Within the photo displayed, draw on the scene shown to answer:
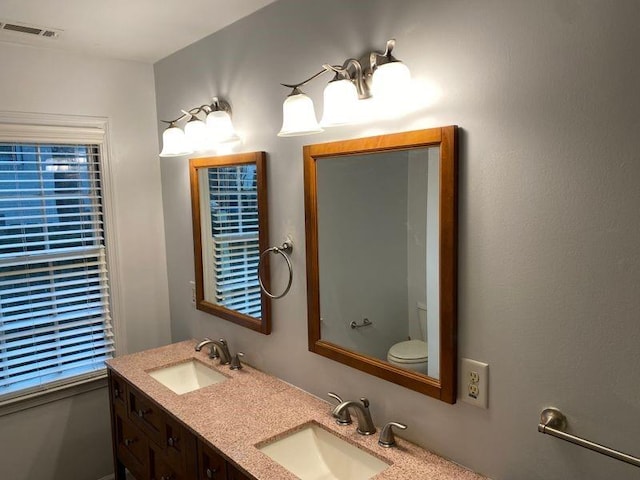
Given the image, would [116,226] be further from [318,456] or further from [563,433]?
[563,433]

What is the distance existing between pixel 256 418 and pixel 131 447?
915mm

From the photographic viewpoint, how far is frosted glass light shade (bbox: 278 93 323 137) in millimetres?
1656

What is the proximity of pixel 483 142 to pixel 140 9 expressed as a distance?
1496 mm

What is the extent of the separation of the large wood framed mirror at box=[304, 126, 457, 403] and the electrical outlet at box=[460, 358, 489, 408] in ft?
0.11

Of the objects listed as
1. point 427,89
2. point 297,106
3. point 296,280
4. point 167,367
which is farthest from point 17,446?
point 427,89

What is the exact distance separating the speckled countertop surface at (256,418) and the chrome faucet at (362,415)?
0.02 m

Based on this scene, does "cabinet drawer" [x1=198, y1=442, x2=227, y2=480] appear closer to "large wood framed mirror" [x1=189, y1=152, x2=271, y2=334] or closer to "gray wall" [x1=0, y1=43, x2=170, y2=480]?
"large wood framed mirror" [x1=189, y1=152, x2=271, y2=334]

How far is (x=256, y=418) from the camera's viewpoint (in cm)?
175

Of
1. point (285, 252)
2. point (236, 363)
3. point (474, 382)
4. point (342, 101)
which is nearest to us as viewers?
point (474, 382)

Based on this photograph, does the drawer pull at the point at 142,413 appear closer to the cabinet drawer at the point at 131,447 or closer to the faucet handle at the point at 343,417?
the cabinet drawer at the point at 131,447

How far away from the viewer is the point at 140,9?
1963 millimetres

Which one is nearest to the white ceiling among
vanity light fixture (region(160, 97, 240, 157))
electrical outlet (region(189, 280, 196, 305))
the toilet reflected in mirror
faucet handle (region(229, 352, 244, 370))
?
vanity light fixture (region(160, 97, 240, 157))

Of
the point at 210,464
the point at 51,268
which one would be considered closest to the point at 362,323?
the point at 210,464

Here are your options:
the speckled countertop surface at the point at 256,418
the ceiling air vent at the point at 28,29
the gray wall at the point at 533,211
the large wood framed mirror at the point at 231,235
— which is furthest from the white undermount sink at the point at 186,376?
the ceiling air vent at the point at 28,29
